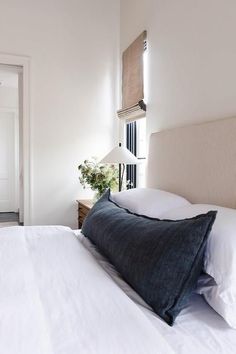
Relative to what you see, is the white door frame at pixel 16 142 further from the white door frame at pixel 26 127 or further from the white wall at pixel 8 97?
the white door frame at pixel 26 127

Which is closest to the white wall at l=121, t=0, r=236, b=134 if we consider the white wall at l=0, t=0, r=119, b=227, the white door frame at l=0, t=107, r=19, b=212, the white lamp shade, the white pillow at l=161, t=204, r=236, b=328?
the white lamp shade

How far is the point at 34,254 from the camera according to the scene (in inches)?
60.2

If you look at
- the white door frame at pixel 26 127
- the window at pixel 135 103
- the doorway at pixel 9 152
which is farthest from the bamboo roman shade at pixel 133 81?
the doorway at pixel 9 152

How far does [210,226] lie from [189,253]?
0.39 feet

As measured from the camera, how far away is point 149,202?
5.83ft

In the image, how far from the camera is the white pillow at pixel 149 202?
5.58ft

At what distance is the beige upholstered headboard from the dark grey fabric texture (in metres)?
0.49

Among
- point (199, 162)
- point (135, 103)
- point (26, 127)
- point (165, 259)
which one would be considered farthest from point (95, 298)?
point (26, 127)

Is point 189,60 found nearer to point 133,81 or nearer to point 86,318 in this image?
point 133,81

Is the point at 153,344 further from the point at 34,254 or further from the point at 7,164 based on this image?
the point at 7,164

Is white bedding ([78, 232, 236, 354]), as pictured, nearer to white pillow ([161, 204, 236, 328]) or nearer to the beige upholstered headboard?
white pillow ([161, 204, 236, 328])

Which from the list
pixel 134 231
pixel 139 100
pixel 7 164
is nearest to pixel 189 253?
pixel 134 231

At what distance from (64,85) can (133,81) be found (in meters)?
0.78

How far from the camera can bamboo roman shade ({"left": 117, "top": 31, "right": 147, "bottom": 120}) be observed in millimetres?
2785
